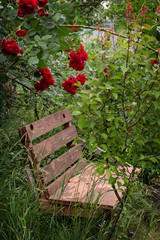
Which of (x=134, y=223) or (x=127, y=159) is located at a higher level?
(x=127, y=159)

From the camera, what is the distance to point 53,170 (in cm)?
220

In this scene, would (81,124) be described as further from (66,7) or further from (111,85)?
(66,7)

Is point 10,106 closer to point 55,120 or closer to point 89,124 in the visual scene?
point 55,120

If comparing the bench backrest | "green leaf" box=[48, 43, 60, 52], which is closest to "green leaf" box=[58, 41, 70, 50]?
"green leaf" box=[48, 43, 60, 52]

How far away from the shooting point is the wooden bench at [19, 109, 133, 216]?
1.74 metres

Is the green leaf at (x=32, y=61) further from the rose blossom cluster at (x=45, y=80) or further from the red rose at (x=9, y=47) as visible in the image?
the rose blossom cluster at (x=45, y=80)

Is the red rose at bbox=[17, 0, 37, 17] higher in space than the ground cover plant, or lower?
higher

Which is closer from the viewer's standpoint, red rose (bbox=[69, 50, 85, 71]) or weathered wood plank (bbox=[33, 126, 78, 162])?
weathered wood plank (bbox=[33, 126, 78, 162])

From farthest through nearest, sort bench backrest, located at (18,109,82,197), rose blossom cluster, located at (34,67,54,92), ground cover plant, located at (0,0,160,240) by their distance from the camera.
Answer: rose blossom cluster, located at (34,67,54,92) → bench backrest, located at (18,109,82,197) → ground cover plant, located at (0,0,160,240)

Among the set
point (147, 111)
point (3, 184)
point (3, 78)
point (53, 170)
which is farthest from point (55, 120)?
point (147, 111)

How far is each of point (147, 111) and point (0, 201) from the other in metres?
1.11

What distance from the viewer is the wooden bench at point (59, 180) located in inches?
68.4

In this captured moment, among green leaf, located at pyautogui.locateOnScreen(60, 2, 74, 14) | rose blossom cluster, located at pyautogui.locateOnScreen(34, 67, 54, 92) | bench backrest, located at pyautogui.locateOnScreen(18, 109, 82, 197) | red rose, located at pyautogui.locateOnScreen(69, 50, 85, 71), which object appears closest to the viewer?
green leaf, located at pyautogui.locateOnScreen(60, 2, 74, 14)

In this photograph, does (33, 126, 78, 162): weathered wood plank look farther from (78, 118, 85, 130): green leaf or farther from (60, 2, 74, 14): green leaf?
(60, 2, 74, 14): green leaf
